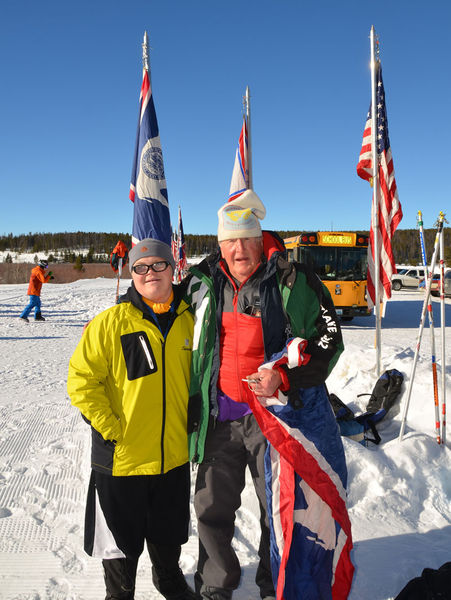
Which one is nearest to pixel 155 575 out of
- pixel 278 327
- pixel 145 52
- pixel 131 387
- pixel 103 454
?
pixel 103 454

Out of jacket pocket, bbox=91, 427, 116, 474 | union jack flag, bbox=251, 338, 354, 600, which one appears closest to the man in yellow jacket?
jacket pocket, bbox=91, 427, 116, 474

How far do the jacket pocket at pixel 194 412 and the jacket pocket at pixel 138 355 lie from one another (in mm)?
265

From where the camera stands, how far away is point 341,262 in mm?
13078

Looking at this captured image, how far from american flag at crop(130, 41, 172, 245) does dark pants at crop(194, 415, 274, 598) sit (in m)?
3.07

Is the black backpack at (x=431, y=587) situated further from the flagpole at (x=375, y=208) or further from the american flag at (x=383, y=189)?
the american flag at (x=383, y=189)

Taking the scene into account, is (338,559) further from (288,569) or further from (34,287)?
(34,287)

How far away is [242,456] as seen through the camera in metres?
2.21

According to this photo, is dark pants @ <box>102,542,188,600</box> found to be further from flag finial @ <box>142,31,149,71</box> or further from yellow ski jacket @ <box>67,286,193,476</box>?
flag finial @ <box>142,31,149,71</box>

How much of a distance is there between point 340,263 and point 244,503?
1092cm

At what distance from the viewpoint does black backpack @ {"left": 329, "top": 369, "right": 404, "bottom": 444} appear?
4.16 metres

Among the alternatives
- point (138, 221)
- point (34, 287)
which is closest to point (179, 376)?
point (138, 221)

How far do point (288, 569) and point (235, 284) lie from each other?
1.48m

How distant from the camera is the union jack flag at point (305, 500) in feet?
6.46

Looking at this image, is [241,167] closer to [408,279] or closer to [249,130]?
[249,130]
